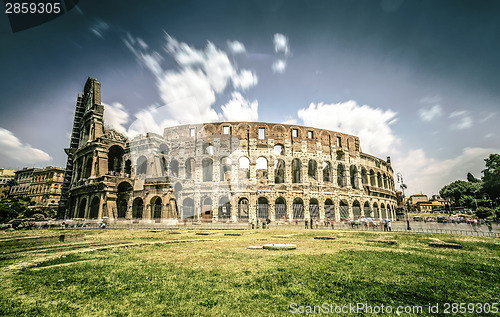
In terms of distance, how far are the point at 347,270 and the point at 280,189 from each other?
82.9ft

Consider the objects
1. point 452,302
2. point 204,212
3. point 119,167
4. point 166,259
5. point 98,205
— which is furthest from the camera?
point 119,167

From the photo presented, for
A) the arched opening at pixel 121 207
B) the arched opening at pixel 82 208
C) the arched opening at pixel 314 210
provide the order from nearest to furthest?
the arched opening at pixel 121 207, the arched opening at pixel 82 208, the arched opening at pixel 314 210

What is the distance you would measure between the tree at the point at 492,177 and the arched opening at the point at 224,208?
61.0 meters

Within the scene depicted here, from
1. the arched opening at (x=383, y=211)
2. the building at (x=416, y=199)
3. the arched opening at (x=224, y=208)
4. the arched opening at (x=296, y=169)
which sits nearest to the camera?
the arched opening at (x=224, y=208)

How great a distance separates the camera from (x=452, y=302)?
3.99m

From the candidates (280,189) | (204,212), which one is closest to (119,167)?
(204,212)

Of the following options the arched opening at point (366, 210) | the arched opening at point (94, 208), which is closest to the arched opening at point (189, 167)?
the arched opening at point (94, 208)

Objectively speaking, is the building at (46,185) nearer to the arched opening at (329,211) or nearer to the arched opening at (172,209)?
the arched opening at (172,209)

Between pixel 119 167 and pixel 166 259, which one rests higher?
pixel 119 167

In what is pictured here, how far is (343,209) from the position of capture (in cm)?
3322

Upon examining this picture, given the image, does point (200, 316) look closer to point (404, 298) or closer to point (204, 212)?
point (404, 298)

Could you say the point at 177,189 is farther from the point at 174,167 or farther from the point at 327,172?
the point at 327,172

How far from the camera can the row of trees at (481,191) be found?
167ft

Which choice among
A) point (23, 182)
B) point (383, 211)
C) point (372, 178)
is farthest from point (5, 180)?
point (383, 211)
